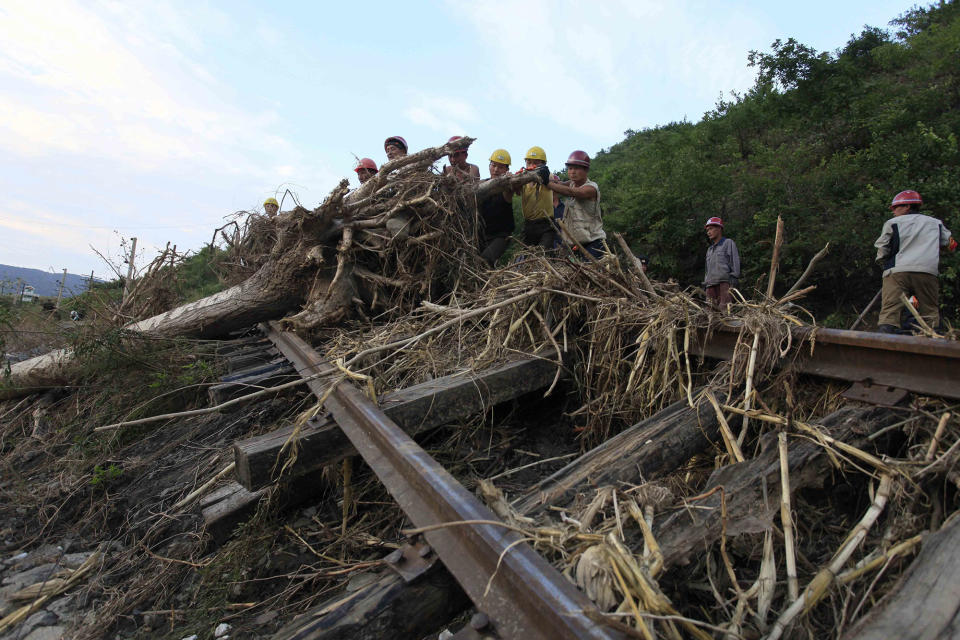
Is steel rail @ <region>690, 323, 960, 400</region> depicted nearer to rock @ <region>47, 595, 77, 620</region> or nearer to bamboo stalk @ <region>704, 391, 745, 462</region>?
bamboo stalk @ <region>704, 391, 745, 462</region>

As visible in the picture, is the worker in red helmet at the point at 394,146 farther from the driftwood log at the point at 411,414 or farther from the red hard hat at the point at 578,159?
the driftwood log at the point at 411,414

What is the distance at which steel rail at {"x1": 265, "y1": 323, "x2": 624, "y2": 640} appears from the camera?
1.07 metres

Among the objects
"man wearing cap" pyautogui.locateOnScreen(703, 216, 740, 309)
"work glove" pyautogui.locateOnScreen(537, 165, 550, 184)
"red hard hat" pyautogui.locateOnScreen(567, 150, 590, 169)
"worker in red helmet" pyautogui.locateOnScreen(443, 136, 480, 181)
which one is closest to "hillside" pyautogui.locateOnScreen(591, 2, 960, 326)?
"man wearing cap" pyautogui.locateOnScreen(703, 216, 740, 309)

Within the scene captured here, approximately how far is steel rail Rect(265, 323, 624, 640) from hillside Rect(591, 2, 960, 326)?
582 centimetres

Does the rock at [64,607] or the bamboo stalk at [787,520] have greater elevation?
the bamboo stalk at [787,520]

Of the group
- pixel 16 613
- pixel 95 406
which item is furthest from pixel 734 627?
pixel 95 406

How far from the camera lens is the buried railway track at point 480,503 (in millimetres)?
1117

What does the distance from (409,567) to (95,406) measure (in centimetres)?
467

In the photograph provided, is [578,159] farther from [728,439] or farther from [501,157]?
[728,439]

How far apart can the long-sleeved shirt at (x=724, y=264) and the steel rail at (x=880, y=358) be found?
15.9 feet

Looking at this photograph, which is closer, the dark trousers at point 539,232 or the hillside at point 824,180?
the dark trousers at point 539,232

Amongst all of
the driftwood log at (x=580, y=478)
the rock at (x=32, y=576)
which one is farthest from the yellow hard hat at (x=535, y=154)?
the rock at (x=32, y=576)

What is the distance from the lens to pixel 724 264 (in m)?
6.97

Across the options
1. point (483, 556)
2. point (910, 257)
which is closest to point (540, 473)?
point (483, 556)
